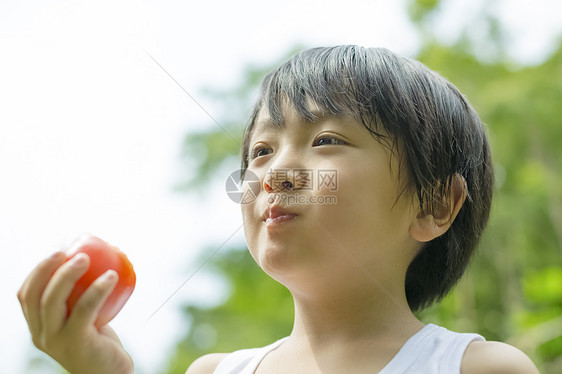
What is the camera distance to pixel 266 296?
515 centimetres

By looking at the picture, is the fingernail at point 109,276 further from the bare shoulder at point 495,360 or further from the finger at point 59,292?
the bare shoulder at point 495,360

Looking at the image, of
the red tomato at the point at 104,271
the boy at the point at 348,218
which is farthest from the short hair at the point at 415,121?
the red tomato at the point at 104,271

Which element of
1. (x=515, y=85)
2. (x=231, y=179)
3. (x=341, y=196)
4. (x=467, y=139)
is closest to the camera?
(x=341, y=196)

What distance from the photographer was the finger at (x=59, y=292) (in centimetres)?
71

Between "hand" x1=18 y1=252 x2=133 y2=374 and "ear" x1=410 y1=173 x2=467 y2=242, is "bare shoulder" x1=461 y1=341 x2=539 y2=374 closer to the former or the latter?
"ear" x1=410 y1=173 x2=467 y2=242

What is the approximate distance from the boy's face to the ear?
4 cm

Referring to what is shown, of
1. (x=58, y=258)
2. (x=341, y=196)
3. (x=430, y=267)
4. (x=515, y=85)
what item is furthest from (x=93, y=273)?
(x=515, y=85)

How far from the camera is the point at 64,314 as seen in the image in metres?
0.73

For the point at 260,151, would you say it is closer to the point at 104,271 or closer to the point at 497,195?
the point at 104,271

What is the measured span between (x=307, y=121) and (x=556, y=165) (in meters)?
5.02

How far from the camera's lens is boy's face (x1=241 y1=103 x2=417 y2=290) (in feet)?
2.79

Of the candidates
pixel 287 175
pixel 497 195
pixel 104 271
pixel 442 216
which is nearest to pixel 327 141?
pixel 287 175

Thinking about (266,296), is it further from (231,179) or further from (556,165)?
(231,179)

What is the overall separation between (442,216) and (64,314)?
2.05 feet
